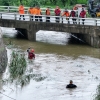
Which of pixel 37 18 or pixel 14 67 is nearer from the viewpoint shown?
pixel 14 67

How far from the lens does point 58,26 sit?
3111cm

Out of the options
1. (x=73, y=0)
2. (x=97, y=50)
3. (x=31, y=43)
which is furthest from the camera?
(x=73, y=0)

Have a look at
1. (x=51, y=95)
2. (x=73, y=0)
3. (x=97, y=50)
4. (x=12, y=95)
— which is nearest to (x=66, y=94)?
(x=51, y=95)

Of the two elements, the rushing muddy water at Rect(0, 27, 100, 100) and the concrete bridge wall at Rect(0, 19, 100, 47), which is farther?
the concrete bridge wall at Rect(0, 19, 100, 47)

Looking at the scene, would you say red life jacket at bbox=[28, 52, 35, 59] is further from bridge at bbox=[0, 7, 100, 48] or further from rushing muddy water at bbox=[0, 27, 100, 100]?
bridge at bbox=[0, 7, 100, 48]

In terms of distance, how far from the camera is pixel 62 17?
3094 centimetres

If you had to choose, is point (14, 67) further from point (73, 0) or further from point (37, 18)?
point (73, 0)

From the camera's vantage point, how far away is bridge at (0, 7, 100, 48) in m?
30.0

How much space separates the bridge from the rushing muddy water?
0.71 meters

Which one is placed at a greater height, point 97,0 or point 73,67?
point 97,0

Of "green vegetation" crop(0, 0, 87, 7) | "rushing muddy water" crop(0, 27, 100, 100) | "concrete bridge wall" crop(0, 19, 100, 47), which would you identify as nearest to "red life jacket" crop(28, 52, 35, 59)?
"rushing muddy water" crop(0, 27, 100, 100)

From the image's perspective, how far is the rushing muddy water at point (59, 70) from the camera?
67.2ft

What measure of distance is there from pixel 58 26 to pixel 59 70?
7.11 metres

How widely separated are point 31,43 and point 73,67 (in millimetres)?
7209
